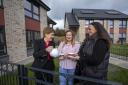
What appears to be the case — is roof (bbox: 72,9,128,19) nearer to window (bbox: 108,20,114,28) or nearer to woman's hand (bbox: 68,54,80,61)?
window (bbox: 108,20,114,28)

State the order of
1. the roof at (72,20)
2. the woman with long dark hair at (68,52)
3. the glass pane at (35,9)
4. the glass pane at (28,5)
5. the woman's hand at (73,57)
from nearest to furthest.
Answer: the woman's hand at (73,57)
the woman with long dark hair at (68,52)
the glass pane at (28,5)
the glass pane at (35,9)
the roof at (72,20)

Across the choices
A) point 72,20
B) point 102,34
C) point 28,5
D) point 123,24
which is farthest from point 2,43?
point 123,24

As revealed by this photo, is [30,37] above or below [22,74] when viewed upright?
above

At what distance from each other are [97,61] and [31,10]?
15342 mm

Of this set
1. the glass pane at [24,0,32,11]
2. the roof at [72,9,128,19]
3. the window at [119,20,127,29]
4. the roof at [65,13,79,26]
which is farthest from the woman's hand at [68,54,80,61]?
the window at [119,20,127,29]

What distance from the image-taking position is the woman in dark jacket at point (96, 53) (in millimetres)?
2965

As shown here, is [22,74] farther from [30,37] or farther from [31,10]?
[31,10]

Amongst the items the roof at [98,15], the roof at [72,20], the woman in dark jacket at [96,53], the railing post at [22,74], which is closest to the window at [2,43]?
the railing post at [22,74]

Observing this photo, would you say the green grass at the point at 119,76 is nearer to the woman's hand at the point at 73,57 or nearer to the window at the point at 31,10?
the woman's hand at the point at 73,57

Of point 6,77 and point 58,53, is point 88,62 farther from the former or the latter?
point 6,77

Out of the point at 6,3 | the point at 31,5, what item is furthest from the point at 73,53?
the point at 31,5

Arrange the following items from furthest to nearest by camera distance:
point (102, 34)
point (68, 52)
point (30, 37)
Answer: point (30, 37) < point (68, 52) < point (102, 34)

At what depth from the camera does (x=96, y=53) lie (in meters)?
2.96

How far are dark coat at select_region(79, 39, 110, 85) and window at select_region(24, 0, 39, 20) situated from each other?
44.7ft
